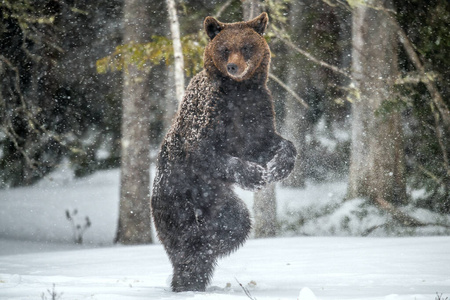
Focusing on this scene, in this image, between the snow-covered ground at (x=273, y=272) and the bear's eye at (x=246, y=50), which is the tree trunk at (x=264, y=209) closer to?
the snow-covered ground at (x=273, y=272)

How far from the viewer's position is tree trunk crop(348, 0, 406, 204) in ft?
27.0

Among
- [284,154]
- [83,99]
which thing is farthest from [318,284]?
Answer: [83,99]

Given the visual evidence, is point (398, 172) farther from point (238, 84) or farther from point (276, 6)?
point (238, 84)

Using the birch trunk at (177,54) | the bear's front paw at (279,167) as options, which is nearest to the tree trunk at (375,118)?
the birch trunk at (177,54)

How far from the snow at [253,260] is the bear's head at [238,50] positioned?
59.3 inches

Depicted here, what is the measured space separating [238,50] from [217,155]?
733mm

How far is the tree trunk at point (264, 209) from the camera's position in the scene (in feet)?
25.1

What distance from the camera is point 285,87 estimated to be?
314 inches

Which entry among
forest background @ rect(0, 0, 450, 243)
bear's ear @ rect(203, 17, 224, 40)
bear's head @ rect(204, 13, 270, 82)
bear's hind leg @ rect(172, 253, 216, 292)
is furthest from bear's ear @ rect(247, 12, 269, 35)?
forest background @ rect(0, 0, 450, 243)

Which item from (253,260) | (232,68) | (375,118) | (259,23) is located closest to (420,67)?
(375,118)

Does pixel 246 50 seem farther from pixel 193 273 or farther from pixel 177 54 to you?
pixel 177 54

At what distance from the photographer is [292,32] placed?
9516mm

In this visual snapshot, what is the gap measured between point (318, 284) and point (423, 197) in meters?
4.91

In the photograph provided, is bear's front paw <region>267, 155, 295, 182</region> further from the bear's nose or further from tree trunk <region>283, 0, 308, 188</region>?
tree trunk <region>283, 0, 308, 188</region>
